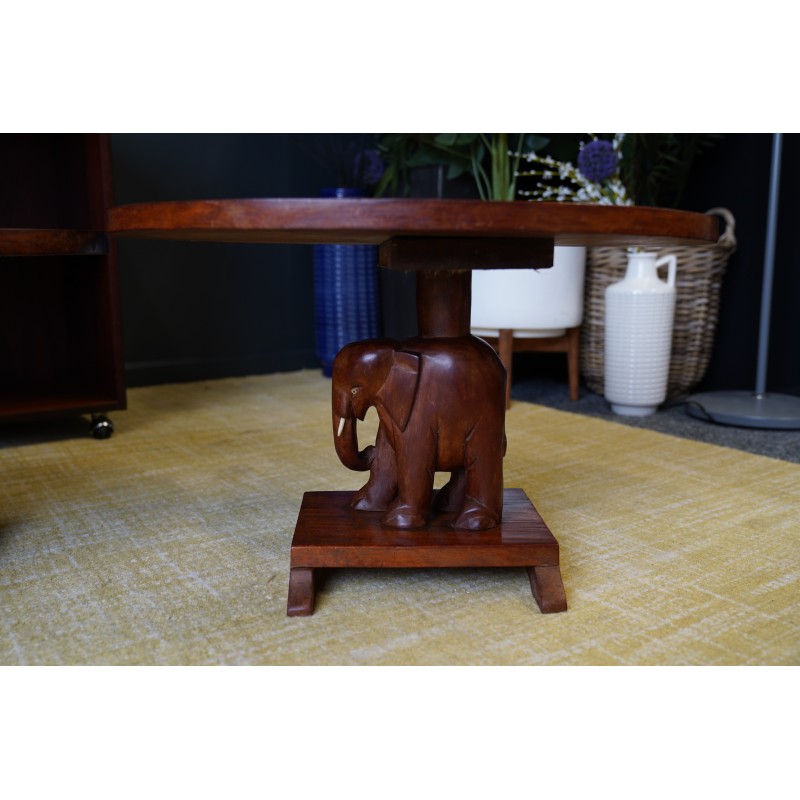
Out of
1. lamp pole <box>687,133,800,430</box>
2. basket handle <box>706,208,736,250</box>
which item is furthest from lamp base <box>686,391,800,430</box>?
basket handle <box>706,208,736,250</box>

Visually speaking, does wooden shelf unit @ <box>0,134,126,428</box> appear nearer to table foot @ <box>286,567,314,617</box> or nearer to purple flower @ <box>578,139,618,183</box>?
table foot @ <box>286,567,314,617</box>

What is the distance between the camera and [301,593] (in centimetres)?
103

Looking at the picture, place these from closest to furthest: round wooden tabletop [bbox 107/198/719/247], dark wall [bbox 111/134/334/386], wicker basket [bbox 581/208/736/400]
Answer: round wooden tabletop [bbox 107/198/719/247] < wicker basket [bbox 581/208/736/400] < dark wall [bbox 111/134/334/386]

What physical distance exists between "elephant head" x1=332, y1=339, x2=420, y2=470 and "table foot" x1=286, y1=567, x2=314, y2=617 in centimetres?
21

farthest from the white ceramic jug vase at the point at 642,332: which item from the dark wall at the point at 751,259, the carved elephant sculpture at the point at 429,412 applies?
the carved elephant sculpture at the point at 429,412

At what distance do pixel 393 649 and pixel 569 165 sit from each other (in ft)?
5.87

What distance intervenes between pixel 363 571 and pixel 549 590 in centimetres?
27

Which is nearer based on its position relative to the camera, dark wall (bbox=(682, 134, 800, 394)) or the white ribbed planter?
the white ribbed planter

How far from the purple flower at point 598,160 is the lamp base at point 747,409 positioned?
656mm

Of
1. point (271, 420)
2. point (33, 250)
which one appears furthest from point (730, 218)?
point (33, 250)

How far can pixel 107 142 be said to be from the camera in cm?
190

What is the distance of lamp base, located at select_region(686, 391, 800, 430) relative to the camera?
2051 mm

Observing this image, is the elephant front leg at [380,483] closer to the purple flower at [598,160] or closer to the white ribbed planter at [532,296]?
the white ribbed planter at [532,296]

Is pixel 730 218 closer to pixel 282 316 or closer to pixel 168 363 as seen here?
pixel 282 316
